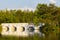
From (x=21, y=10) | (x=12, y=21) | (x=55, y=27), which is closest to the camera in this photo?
(x=55, y=27)

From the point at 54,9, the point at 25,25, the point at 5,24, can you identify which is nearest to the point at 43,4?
the point at 54,9

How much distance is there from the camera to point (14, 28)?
55.8m

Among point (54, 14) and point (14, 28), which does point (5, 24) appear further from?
point (54, 14)

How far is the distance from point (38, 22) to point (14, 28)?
6.97m

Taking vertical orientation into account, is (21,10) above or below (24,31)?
above

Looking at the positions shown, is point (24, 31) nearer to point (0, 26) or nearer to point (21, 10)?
point (0, 26)

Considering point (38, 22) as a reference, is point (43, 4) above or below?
above

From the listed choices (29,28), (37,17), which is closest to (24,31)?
(29,28)

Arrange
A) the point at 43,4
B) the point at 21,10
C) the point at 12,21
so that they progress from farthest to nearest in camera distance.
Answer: the point at 21,10
the point at 12,21
the point at 43,4

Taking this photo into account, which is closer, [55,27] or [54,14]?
[55,27]

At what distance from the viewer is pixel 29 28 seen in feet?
179

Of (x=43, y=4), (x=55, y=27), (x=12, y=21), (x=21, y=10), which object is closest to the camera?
(x=55, y=27)

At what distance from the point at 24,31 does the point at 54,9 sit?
8608 millimetres

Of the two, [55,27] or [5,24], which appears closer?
[55,27]
